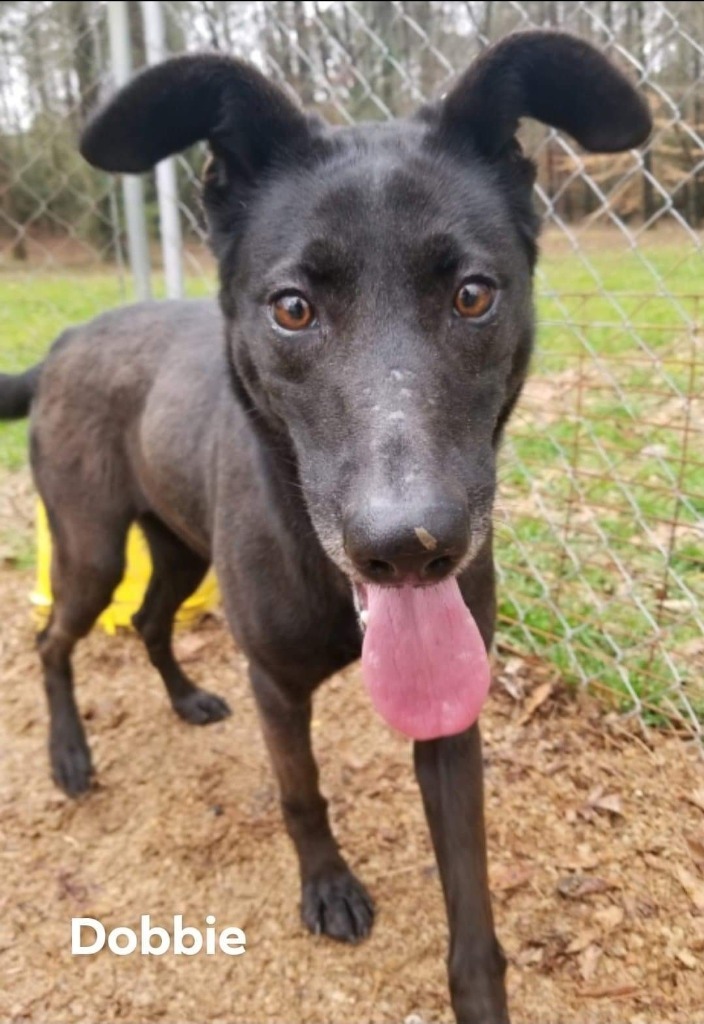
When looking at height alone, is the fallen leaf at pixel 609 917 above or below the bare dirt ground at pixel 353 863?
above

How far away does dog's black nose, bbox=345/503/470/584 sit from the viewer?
1.30 m

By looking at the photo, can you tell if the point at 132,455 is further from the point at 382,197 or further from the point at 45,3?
the point at 45,3

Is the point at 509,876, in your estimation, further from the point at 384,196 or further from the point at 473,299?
the point at 384,196

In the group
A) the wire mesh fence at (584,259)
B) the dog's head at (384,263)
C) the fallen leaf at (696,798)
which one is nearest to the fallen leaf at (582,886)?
the fallen leaf at (696,798)

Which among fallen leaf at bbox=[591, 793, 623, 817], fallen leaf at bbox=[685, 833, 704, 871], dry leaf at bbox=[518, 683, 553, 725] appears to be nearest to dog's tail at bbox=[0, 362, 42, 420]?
dry leaf at bbox=[518, 683, 553, 725]

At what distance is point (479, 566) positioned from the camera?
1989mm

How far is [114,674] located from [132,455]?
1098 millimetres

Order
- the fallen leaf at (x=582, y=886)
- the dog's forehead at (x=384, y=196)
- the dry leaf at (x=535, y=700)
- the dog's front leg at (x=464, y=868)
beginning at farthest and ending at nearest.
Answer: the dry leaf at (x=535, y=700) < the fallen leaf at (x=582, y=886) < the dog's front leg at (x=464, y=868) < the dog's forehead at (x=384, y=196)

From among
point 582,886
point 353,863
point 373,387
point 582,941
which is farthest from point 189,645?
point 373,387

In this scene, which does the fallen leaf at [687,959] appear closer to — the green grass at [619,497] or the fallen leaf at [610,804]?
the fallen leaf at [610,804]

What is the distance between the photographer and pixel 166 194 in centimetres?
349

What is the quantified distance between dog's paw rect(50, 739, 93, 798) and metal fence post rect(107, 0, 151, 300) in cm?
179

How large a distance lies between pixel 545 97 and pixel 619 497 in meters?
2.25

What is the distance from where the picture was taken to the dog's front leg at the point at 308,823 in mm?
2182
